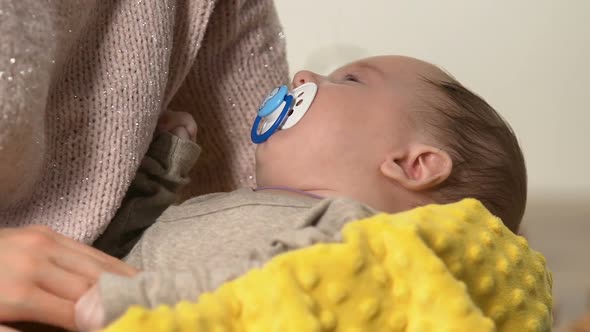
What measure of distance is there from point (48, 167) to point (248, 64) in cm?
28

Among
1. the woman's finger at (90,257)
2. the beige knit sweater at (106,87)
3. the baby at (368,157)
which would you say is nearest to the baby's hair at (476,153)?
the baby at (368,157)

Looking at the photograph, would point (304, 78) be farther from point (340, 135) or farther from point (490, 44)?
point (490, 44)

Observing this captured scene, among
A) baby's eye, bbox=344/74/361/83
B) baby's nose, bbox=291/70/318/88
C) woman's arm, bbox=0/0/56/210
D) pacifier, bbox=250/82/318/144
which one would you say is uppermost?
woman's arm, bbox=0/0/56/210

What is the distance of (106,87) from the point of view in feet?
2.31

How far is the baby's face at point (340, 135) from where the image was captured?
0.73 m

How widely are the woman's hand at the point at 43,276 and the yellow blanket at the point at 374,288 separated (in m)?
0.10

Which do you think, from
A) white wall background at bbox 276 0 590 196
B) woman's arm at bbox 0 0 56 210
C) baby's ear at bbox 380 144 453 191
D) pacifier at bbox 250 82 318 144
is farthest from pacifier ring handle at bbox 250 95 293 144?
white wall background at bbox 276 0 590 196

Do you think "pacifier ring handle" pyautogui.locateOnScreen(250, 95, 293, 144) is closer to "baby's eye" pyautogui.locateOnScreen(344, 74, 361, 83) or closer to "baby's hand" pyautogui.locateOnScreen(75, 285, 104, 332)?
"baby's eye" pyautogui.locateOnScreen(344, 74, 361, 83)

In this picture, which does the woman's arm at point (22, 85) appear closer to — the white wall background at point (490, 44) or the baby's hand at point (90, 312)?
the baby's hand at point (90, 312)

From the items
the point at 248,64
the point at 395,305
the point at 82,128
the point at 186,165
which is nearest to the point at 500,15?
the point at 248,64

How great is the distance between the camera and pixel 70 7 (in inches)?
25.5

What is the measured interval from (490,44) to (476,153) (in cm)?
94

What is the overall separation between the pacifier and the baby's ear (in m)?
0.10

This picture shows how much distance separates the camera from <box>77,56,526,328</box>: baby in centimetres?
67
